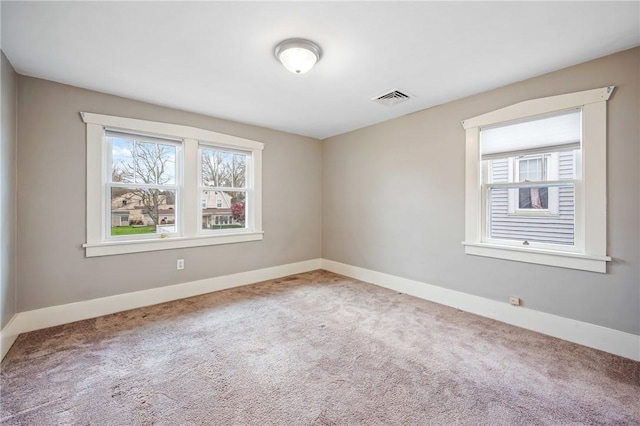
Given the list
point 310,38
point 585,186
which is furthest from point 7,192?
point 585,186

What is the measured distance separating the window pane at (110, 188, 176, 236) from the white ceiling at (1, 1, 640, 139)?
113 cm

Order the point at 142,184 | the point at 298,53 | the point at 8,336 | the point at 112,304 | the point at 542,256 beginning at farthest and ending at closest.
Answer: the point at 142,184 < the point at 112,304 < the point at 542,256 < the point at 8,336 < the point at 298,53

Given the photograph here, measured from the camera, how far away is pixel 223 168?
3.96 metres

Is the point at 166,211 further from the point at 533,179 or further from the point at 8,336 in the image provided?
the point at 533,179

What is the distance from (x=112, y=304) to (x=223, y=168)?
214 cm

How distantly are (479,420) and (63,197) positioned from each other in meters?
3.98

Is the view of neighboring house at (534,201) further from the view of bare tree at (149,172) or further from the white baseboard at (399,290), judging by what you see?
the view of bare tree at (149,172)

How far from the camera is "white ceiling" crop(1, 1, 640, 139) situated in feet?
5.71

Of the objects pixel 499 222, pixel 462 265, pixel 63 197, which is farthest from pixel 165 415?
pixel 499 222

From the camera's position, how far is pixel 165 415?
60.6 inches

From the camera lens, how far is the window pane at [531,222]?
2531mm

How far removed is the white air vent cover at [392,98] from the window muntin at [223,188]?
213 centimetres

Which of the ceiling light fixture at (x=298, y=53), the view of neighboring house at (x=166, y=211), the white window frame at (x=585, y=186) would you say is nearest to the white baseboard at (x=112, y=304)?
the view of neighboring house at (x=166, y=211)

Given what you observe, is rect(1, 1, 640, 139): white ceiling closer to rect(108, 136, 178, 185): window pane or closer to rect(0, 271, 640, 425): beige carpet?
rect(108, 136, 178, 185): window pane
